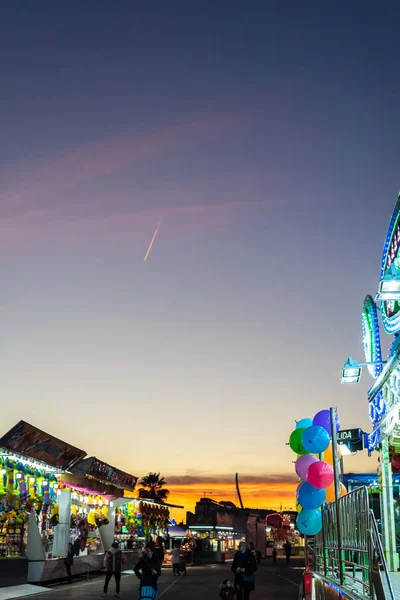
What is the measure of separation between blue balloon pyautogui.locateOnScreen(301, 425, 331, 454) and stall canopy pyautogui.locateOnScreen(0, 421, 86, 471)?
40.9ft

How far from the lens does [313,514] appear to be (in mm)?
15328

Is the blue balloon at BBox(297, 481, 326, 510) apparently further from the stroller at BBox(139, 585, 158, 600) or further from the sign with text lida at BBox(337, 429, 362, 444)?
the stroller at BBox(139, 585, 158, 600)

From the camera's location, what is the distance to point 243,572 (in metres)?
15.4

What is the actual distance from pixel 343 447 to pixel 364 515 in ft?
38.5

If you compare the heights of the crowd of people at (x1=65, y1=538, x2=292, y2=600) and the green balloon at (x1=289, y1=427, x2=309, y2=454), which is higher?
the green balloon at (x1=289, y1=427, x2=309, y2=454)

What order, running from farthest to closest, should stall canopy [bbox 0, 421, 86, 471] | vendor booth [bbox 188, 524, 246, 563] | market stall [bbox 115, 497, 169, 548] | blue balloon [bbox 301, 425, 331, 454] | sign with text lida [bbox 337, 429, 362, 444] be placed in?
vendor booth [bbox 188, 524, 246, 563] → market stall [bbox 115, 497, 169, 548] → stall canopy [bbox 0, 421, 86, 471] → sign with text lida [bbox 337, 429, 362, 444] → blue balloon [bbox 301, 425, 331, 454]

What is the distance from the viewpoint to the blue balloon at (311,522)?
15209 mm

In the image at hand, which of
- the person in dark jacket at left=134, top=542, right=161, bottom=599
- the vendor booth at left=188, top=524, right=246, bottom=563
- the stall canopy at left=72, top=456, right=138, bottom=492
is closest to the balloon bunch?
the person in dark jacket at left=134, top=542, right=161, bottom=599

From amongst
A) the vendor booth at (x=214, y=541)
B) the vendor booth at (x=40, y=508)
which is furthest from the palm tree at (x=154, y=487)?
the vendor booth at (x=40, y=508)

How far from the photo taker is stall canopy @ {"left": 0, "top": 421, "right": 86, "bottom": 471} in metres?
23.9

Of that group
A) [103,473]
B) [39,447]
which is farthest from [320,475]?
[103,473]

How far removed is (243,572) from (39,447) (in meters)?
13.2

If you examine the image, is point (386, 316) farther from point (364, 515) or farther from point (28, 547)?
point (28, 547)

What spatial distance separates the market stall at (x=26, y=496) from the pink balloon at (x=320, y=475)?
12.8 meters
